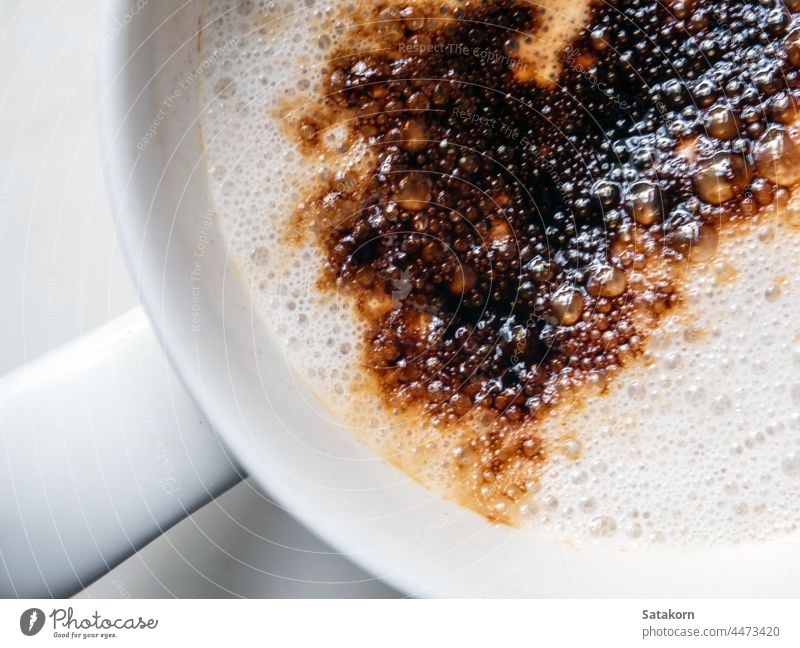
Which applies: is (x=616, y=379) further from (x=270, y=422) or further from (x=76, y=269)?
(x=76, y=269)

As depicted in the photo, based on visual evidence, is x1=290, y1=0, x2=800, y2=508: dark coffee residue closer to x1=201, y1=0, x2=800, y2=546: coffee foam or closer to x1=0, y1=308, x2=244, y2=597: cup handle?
x1=201, y1=0, x2=800, y2=546: coffee foam

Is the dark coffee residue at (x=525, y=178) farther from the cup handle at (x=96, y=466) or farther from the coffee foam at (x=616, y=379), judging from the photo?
the cup handle at (x=96, y=466)

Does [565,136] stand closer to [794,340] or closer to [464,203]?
[464,203]

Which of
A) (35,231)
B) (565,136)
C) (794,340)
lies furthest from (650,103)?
(35,231)

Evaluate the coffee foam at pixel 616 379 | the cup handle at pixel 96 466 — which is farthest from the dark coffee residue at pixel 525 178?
the cup handle at pixel 96 466

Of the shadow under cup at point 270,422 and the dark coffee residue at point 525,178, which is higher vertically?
the dark coffee residue at point 525,178
